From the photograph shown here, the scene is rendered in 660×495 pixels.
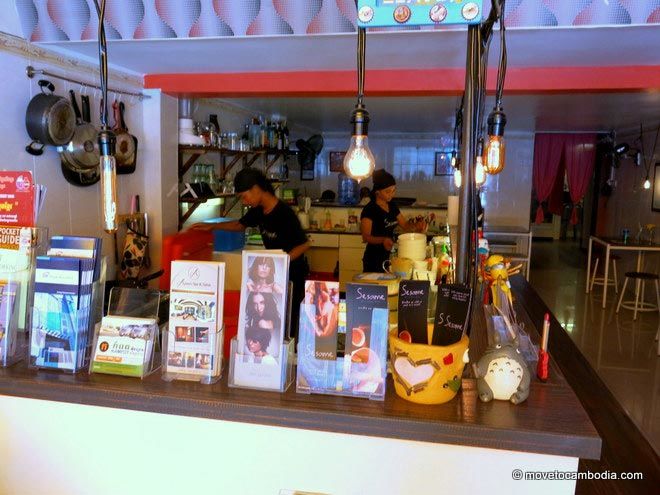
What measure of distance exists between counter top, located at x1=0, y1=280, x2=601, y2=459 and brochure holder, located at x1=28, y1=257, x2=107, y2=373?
41 mm

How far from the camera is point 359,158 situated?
1.66 m

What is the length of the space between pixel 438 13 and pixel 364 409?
1.22 m

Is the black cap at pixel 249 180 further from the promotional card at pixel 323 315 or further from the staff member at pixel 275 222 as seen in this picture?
the promotional card at pixel 323 315

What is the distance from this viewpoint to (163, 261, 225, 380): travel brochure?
5.12ft

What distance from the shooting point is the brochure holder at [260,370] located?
4.98 ft

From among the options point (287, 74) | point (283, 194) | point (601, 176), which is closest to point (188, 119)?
point (287, 74)

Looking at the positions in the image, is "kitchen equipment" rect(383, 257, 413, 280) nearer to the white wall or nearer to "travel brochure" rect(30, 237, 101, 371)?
"travel brochure" rect(30, 237, 101, 371)

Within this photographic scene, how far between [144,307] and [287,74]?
8.12ft

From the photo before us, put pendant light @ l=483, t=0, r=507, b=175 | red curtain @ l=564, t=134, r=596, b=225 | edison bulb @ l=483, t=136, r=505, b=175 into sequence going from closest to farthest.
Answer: pendant light @ l=483, t=0, r=507, b=175, edison bulb @ l=483, t=136, r=505, b=175, red curtain @ l=564, t=134, r=596, b=225

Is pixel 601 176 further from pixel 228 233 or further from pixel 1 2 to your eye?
pixel 1 2

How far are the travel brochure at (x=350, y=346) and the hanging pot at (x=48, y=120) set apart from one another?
2.00 metres

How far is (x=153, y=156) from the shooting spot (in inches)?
156

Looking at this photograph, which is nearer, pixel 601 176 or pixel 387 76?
pixel 387 76

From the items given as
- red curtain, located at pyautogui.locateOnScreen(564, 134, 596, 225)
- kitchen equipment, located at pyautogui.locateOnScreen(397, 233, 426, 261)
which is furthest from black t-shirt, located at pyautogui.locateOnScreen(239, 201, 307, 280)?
red curtain, located at pyautogui.locateOnScreen(564, 134, 596, 225)
